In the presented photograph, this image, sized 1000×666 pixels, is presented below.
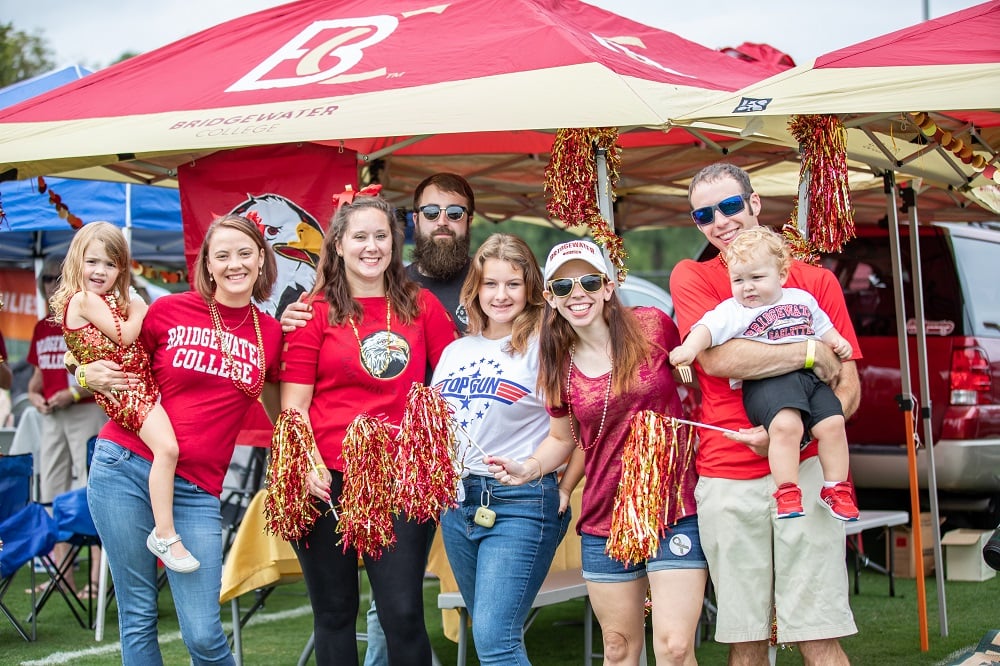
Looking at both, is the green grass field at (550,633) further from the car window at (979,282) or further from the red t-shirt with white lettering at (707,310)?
the red t-shirt with white lettering at (707,310)

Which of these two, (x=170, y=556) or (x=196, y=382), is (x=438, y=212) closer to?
(x=196, y=382)

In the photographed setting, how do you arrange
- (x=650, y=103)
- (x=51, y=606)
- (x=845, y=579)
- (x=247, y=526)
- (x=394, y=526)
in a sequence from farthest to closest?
1. (x=51, y=606)
2. (x=247, y=526)
3. (x=650, y=103)
4. (x=394, y=526)
5. (x=845, y=579)

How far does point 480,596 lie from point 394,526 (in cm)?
37

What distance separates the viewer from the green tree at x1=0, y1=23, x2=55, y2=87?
66.2ft

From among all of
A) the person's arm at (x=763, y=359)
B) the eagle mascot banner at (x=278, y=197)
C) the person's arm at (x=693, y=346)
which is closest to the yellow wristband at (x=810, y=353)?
the person's arm at (x=763, y=359)

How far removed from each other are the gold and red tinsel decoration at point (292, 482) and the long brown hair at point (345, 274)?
472mm

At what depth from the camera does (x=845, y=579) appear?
11.0ft

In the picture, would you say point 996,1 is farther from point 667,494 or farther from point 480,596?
point 480,596

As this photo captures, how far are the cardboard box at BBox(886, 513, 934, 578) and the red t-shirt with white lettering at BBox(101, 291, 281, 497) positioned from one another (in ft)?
16.7

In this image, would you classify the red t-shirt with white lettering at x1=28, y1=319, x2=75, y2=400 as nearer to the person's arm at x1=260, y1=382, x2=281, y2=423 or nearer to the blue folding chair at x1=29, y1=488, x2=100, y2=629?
the blue folding chair at x1=29, y1=488, x2=100, y2=629

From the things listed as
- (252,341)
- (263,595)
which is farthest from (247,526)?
(252,341)

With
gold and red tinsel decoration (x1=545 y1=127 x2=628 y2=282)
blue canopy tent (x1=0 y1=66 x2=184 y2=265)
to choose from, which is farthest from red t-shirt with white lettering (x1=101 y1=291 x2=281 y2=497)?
blue canopy tent (x1=0 y1=66 x2=184 y2=265)

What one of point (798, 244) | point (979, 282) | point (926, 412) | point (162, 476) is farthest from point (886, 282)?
point (162, 476)

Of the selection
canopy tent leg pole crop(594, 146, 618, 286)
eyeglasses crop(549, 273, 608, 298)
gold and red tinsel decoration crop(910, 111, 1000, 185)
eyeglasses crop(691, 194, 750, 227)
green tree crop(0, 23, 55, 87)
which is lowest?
eyeglasses crop(549, 273, 608, 298)
